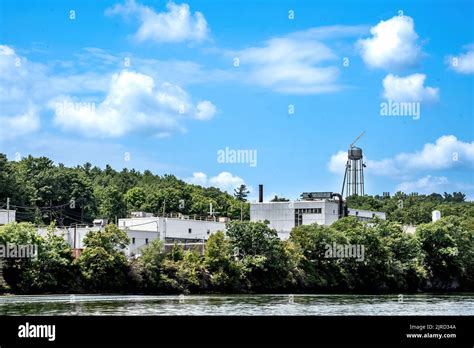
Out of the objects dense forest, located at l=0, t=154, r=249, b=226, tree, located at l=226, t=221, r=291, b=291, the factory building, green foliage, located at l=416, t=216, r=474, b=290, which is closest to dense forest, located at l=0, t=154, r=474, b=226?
dense forest, located at l=0, t=154, r=249, b=226

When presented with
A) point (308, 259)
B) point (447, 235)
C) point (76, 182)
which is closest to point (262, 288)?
point (308, 259)

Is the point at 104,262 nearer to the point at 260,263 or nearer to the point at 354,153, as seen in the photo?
the point at 260,263

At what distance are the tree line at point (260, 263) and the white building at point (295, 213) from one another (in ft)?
46.4

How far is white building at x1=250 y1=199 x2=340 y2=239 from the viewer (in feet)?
376

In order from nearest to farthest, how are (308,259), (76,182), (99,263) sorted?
(99,263)
(308,259)
(76,182)

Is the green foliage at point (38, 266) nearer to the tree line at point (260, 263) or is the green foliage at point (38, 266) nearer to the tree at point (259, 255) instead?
the tree line at point (260, 263)

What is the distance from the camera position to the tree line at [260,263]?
65106 mm

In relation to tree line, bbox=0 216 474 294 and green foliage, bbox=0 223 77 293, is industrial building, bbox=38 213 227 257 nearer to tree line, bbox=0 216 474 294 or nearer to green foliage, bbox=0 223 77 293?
tree line, bbox=0 216 474 294

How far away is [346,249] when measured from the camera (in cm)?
8994

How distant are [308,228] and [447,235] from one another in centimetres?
2190

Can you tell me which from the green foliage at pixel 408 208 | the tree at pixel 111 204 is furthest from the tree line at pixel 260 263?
the tree at pixel 111 204

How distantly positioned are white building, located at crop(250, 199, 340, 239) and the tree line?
14139 millimetres
